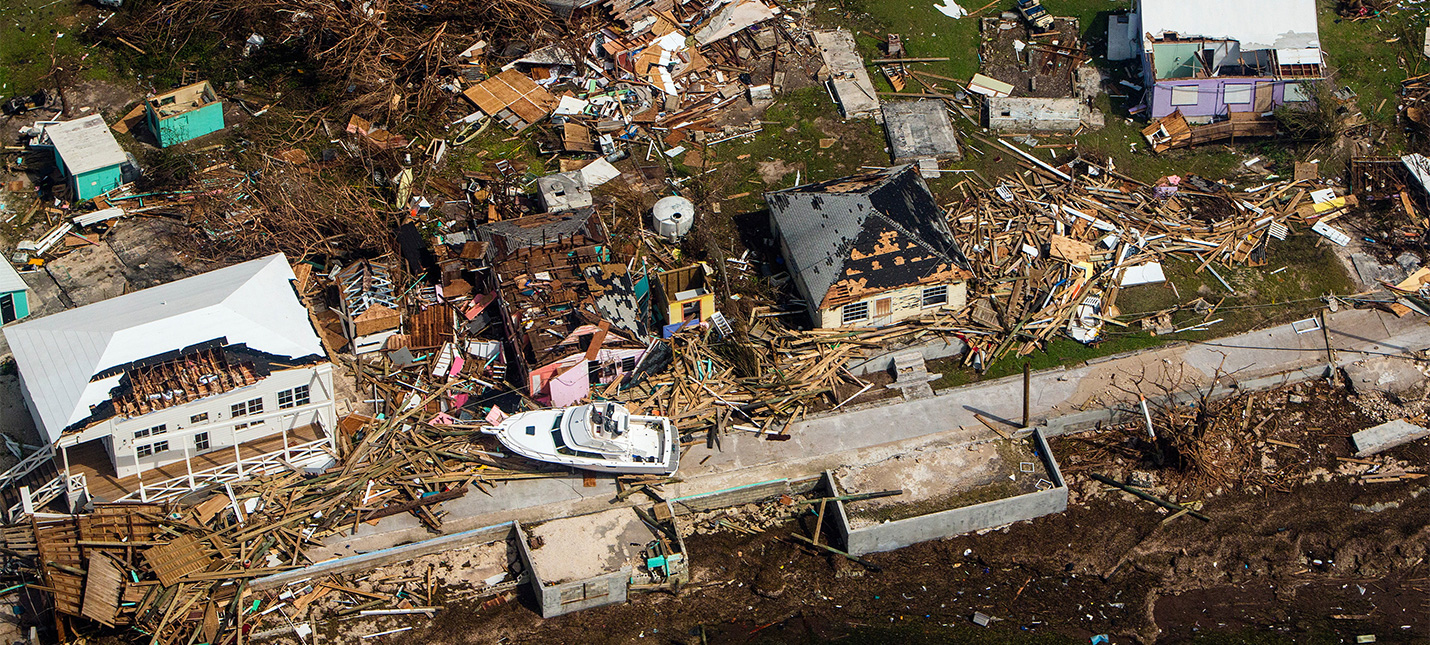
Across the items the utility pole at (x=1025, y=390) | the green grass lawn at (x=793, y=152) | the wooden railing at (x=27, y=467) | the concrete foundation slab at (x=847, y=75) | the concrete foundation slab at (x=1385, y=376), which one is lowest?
the concrete foundation slab at (x=1385, y=376)

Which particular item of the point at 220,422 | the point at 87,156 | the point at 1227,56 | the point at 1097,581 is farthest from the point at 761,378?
the point at 87,156

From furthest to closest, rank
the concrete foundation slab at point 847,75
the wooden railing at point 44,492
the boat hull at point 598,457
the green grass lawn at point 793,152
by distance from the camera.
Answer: the concrete foundation slab at point 847,75 → the green grass lawn at point 793,152 → the boat hull at point 598,457 → the wooden railing at point 44,492

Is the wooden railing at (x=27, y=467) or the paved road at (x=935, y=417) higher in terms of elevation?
the wooden railing at (x=27, y=467)

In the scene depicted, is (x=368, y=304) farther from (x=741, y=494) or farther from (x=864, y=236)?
(x=864, y=236)

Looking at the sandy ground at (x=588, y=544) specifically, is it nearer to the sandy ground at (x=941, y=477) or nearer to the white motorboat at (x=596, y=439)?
the white motorboat at (x=596, y=439)

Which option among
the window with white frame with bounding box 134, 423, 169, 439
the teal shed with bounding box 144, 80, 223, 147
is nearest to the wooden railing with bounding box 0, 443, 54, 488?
the window with white frame with bounding box 134, 423, 169, 439

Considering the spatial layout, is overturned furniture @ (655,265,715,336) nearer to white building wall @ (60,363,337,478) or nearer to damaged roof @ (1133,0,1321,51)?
white building wall @ (60,363,337,478)

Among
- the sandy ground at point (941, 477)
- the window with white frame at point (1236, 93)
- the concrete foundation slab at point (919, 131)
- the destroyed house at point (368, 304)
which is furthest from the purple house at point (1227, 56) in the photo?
the destroyed house at point (368, 304)
